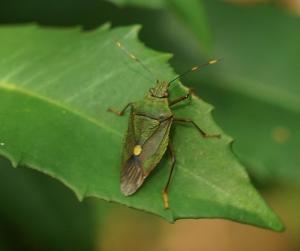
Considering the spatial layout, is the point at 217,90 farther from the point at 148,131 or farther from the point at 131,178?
the point at 131,178

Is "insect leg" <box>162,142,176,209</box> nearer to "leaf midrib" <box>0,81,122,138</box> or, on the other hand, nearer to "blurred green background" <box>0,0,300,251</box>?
"leaf midrib" <box>0,81,122,138</box>

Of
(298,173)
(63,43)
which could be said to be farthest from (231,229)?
(63,43)

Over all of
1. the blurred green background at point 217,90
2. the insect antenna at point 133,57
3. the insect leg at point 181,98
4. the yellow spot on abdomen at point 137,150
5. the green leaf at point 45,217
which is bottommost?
the green leaf at point 45,217

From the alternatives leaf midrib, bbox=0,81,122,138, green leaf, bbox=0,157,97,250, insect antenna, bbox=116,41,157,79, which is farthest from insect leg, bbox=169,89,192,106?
green leaf, bbox=0,157,97,250

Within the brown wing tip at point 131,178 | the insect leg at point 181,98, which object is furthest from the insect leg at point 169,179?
the insect leg at point 181,98

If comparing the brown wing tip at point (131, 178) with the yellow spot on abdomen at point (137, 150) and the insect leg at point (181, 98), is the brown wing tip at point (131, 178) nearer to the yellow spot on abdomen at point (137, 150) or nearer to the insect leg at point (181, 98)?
the yellow spot on abdomen at point (137, 150)

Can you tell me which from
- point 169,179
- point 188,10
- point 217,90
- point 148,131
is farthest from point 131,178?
point 217,90
